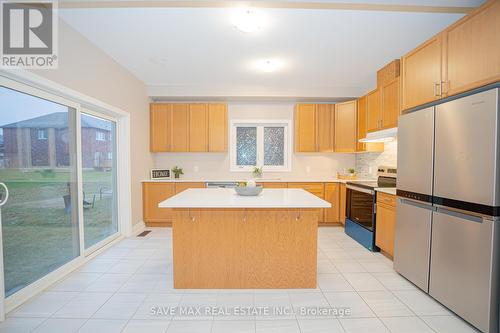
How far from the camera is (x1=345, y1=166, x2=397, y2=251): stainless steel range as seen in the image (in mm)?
3207

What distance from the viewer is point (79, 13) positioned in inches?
85.0

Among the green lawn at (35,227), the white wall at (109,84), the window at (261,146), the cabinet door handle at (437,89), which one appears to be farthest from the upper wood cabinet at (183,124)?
the cabinet door handle at (437,89)

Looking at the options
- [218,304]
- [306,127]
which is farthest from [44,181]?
[306,127]

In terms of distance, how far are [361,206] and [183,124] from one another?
11.4 ft

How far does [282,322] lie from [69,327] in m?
1.62

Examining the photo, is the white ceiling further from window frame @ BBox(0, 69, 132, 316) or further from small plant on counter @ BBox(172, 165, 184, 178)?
small plant on counter @ BBox(172, 165, 184, 178)

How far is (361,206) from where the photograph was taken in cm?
350

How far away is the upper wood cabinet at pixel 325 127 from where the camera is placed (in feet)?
14.8

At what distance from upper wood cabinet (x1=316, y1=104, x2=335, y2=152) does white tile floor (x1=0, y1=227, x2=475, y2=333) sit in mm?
2365

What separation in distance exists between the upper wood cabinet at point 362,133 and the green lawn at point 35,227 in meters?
4.27

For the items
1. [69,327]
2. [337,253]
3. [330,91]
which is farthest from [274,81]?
[69,327]

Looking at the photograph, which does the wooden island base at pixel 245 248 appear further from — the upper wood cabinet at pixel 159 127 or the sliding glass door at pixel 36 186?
the upper wood cabinet at pixel 159 127

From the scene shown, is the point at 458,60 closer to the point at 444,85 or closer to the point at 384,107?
the point at 444,85

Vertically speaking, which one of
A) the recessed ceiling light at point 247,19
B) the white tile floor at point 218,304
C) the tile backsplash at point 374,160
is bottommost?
the white tile floor at point 218,304
